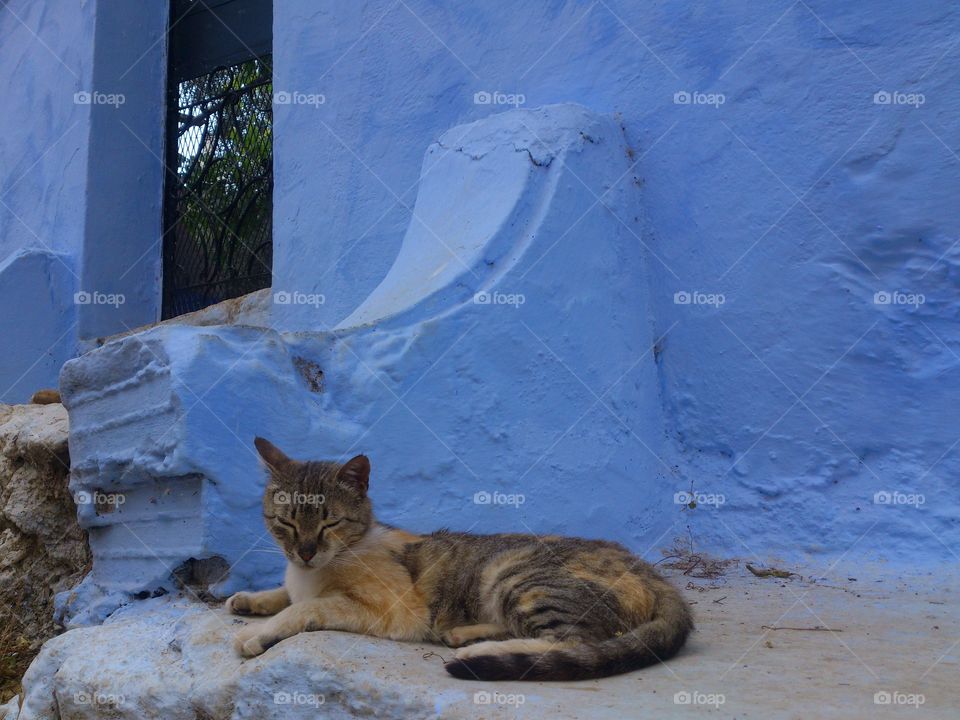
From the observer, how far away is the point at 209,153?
8109mm

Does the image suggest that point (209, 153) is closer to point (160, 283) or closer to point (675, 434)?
point (160, 283)

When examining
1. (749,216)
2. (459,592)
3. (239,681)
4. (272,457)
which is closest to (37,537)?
(272,457)

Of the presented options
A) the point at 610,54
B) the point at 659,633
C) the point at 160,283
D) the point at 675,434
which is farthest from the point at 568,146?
the point at 160,283

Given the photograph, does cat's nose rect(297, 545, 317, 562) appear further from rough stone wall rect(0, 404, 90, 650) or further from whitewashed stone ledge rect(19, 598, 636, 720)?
rough stone wall rect(0, 404, 90, 650)

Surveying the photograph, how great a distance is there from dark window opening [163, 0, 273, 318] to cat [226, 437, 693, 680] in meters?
4.01

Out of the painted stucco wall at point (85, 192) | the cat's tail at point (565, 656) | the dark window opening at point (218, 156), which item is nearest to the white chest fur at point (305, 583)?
the cat's tail at point (565, 656)

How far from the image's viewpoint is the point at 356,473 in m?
3.69

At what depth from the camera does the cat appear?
3.03m

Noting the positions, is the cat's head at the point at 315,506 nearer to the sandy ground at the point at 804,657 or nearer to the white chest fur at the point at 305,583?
the white chest fur at the point at 305,583

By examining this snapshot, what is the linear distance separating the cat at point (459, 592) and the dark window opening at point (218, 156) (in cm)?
401

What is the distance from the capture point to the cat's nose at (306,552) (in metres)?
3.52

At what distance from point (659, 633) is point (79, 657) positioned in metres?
2.36

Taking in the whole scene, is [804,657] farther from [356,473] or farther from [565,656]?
[356,473]

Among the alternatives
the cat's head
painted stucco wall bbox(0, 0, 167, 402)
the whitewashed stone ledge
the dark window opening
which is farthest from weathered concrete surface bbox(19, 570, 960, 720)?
painted stucco wall bbox(0, 0, 167, 402)
